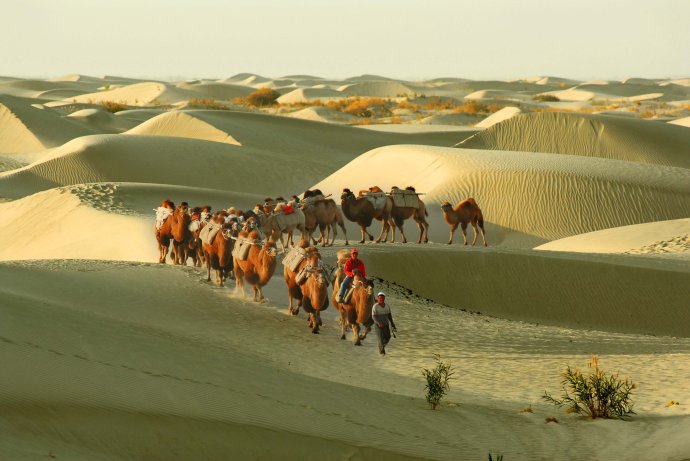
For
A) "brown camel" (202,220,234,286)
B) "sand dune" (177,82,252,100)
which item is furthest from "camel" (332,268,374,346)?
"sand dune" (177,82,252,100)

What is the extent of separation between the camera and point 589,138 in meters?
45.7

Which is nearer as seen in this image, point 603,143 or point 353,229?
point 353,229

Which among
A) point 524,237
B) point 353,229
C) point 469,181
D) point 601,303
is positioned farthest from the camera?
point 469,181

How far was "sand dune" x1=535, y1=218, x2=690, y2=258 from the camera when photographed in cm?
2542

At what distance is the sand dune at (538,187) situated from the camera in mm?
31719

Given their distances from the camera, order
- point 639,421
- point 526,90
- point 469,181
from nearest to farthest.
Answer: point 639,421
point 469,181
point 526,90

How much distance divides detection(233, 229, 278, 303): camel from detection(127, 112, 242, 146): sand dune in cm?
3600

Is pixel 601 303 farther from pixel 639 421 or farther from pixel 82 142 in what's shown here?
pixel 82 142

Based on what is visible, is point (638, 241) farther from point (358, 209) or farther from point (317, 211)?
point (317, 211)

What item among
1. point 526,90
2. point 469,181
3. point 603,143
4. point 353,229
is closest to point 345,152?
point 603,143

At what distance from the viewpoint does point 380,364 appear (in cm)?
1365

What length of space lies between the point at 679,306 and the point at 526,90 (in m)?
91.5

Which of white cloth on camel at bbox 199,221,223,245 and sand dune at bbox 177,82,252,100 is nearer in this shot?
white cloth on camel at bbox 199,221,223,245

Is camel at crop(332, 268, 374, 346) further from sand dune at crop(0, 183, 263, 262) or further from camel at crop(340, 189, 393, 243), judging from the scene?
sand dune at crop(0, 183, 263, 262)
